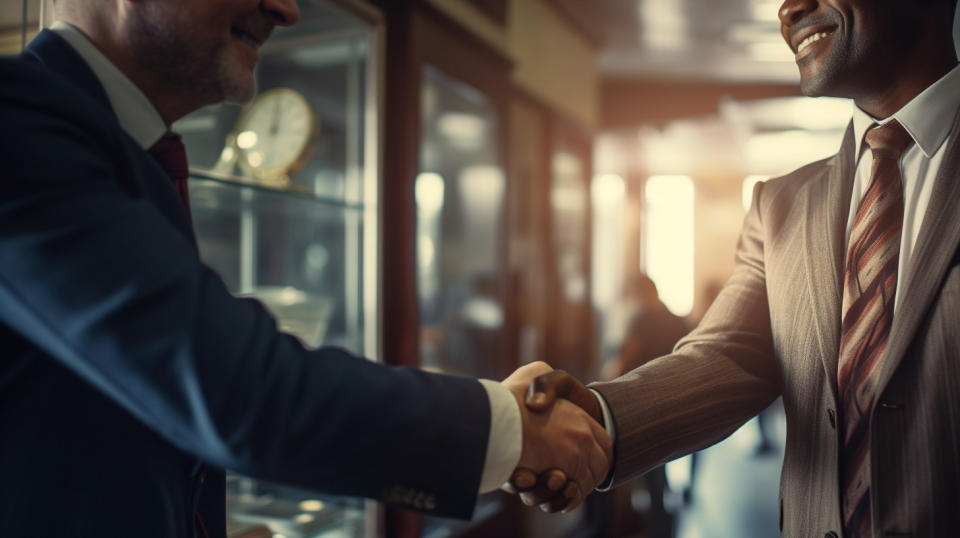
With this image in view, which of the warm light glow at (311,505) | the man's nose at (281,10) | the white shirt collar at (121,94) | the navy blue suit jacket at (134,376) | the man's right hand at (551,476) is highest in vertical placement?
the man's nose at (281,10)

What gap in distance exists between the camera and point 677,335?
12.8ft

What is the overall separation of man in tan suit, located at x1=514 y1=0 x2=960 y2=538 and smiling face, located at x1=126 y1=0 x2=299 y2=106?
821mm

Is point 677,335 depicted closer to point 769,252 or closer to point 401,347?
point 401,347

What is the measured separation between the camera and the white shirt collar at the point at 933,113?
110 centimetres

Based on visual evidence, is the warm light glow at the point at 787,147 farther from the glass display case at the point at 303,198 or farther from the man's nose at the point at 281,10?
the man's nose at the point at 281,10

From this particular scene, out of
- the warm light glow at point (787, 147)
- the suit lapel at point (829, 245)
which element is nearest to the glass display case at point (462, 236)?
the suit lapel at point (829, 245)

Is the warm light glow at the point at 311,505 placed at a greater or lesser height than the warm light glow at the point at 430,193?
lesser

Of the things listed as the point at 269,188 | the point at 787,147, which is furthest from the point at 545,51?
the point at 787,147

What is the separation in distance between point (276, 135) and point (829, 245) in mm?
1738

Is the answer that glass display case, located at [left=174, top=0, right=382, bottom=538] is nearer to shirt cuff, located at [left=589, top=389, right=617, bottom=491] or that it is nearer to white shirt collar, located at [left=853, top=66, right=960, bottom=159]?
shirt cuff, located at [left=589, top=389, right=617, bottom=491]

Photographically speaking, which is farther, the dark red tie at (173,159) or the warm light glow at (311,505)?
the warm light glow at (311,505)

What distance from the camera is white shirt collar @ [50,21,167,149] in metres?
1.11

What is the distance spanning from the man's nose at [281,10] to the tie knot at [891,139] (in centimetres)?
112

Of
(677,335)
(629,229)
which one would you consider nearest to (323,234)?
(677,335)
